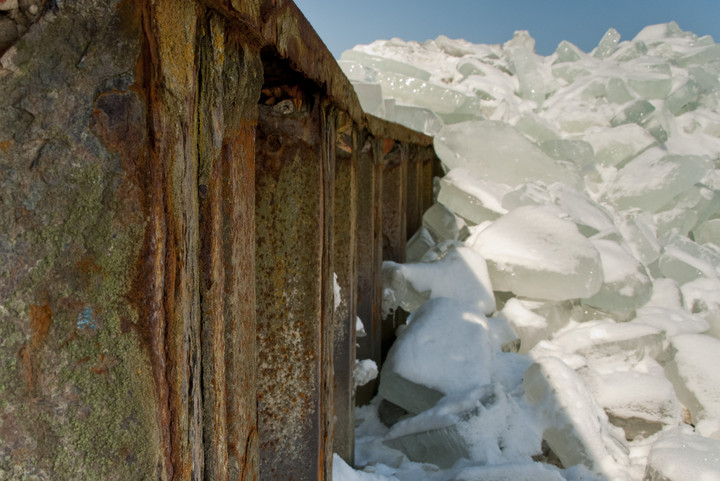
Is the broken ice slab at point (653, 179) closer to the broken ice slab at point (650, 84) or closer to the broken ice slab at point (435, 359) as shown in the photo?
the broken ice slab at point (650, 84)

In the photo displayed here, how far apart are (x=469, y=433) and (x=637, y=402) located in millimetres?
897

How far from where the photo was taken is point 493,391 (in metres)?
1.98

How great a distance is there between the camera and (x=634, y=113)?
6.27 meters

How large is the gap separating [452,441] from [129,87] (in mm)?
1657

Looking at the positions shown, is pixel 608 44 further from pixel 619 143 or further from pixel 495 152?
pixel 495 152

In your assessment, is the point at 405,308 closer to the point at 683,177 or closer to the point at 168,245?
the point at 168,245

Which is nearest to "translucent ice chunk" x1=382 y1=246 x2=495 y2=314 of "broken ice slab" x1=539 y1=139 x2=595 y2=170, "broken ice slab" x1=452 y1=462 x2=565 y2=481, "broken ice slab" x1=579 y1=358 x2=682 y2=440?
"broken ice slab" x1=579 y1=358 x2=682 y2=440

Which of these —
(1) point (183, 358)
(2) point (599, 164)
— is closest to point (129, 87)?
(1) point (183, 358)

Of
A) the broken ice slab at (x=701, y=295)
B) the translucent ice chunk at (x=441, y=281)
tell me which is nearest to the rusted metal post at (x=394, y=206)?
the translucent ice chunk at (x=441, y=281)

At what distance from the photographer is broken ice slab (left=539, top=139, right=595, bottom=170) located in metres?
5.35

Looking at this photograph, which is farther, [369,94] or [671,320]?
[369,94]

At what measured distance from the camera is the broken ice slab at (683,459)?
1.66m

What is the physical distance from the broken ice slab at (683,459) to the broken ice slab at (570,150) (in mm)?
3905

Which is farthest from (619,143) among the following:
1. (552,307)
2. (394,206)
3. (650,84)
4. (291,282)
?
(291,282)
